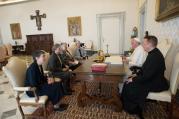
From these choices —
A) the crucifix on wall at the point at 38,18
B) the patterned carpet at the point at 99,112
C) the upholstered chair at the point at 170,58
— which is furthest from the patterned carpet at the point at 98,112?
the crucifix on wall at the point at 38,18

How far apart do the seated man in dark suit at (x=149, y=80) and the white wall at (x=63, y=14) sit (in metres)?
5.12

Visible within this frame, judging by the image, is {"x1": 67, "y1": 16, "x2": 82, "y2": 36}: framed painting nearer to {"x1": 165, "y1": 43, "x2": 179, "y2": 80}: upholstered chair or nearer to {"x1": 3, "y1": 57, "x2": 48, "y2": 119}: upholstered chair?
{"x1": 3, "y1": 57, "x2": 48, "y2": 119}: upholstered chair

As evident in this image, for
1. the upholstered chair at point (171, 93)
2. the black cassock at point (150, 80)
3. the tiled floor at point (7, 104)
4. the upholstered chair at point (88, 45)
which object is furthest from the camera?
the upholstered chair at point (88, 45)

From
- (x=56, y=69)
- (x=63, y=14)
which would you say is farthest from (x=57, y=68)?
(x=63, y=14)

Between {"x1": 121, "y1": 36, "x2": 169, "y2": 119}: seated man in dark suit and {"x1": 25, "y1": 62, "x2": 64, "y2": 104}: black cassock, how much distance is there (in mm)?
1149

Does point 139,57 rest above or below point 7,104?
above

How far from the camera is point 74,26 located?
7.50 meters

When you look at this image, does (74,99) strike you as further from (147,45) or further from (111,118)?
(147,45)

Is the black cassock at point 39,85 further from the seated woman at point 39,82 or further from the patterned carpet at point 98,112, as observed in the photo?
the patterned carpet at point 98,112

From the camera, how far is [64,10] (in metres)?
7.48

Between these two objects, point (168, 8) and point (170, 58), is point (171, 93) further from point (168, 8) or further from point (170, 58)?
point (168, 8)

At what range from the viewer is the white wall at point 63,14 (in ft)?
21.9

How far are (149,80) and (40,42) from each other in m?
7.43

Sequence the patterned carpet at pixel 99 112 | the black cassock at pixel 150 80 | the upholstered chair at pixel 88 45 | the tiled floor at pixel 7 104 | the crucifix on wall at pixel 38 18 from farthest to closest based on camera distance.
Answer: the crucifix on wall at pixel 38 18, the upholstered chair at pixel 88 45, the tiled floor at pixel 7 104, the patterned carpet at pixel 99 112, the black cassock at pixel 150 80
